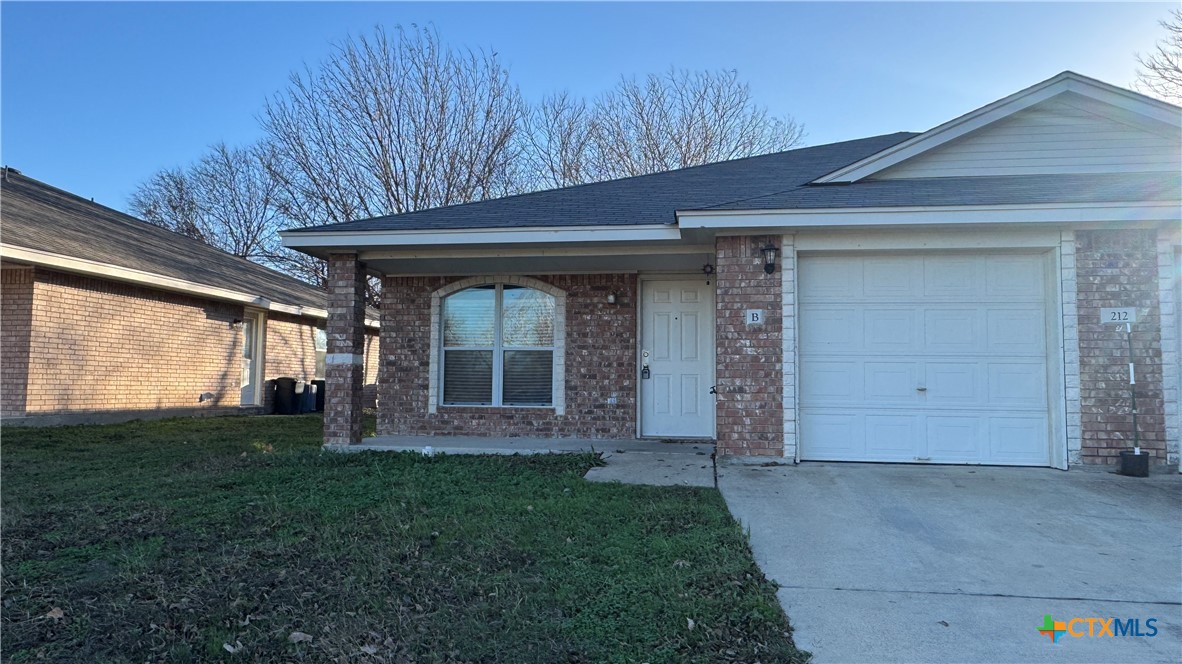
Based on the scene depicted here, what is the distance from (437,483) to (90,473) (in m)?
3.95

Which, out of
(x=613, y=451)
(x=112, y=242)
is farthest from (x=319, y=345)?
(x=613, y=451)

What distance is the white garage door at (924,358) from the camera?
7020 millimetres

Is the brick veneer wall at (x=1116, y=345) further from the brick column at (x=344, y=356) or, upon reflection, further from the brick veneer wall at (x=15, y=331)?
the brick veneer wall at (x=15, y=331)

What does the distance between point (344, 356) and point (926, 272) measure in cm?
694

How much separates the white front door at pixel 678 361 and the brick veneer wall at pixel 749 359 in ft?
6.07

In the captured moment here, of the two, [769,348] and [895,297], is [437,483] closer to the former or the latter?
[769,348]

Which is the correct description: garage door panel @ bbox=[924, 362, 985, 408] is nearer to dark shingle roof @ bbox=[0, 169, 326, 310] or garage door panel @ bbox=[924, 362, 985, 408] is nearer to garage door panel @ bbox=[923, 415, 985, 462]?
garage door panel @ bbox=[923, 415, 985, 462]

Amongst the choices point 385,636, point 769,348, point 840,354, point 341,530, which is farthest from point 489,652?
point 840,354

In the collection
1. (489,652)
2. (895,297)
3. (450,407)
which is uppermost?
(895,297)

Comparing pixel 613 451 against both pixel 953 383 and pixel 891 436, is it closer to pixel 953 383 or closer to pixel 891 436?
pixel 891 436

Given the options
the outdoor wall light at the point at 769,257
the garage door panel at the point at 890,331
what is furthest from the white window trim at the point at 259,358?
the garage door panel at the point at 890,331

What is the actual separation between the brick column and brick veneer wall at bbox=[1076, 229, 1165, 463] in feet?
26.9

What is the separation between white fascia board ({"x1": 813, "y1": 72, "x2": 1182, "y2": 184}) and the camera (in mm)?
7398

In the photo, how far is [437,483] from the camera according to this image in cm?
624
